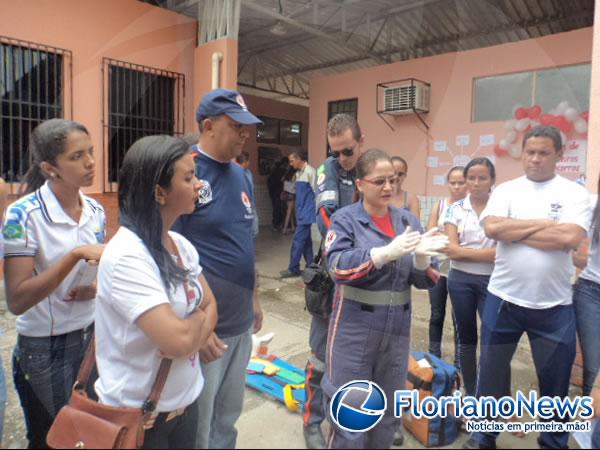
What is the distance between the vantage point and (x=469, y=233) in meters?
2.18

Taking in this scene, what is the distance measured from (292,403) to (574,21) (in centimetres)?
307

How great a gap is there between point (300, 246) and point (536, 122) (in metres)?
3.12

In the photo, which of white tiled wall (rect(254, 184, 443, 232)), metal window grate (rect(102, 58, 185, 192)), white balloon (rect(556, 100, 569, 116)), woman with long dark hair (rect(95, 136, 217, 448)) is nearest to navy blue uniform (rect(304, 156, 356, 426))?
woman with long dark hair (rect(95, 136, 217, 448))

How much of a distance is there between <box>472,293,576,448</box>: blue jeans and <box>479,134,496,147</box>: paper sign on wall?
877 millimetres

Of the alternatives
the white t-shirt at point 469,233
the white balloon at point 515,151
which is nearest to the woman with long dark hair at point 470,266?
the white t-shirt at point 469,233

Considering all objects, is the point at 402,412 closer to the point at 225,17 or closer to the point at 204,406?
the point at 204,406

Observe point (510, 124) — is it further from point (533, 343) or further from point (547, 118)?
point (533, 343)

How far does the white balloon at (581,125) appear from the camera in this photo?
2.17 m

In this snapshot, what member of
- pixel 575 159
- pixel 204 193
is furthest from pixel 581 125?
pixel 204 193

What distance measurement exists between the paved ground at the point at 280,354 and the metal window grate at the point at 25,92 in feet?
4.40

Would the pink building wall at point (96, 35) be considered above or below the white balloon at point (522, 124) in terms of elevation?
above

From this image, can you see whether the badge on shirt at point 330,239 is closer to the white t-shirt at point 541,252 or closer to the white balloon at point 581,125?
the white t-shirt at point 541,252

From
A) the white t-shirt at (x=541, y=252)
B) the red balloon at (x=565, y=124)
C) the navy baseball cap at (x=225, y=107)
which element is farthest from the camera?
the red balloon at (x=565, y=124)

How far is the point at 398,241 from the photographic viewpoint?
1170 millimetres
